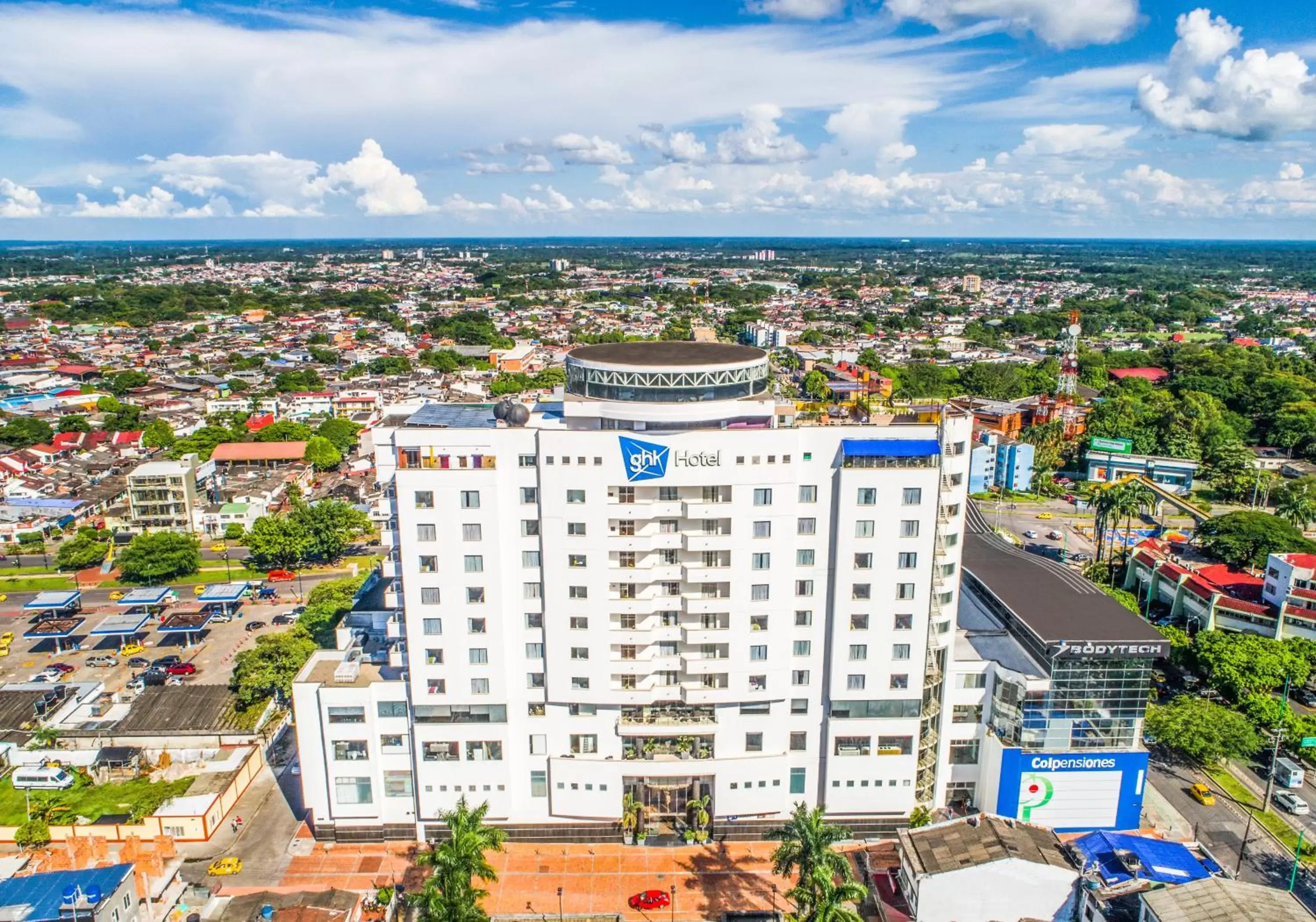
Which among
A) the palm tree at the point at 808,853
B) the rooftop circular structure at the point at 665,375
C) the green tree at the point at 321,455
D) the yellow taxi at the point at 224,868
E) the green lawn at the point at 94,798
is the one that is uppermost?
the rooftop circular structure at the point at 665,375

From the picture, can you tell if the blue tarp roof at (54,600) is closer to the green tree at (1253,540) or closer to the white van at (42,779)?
the white van at (42,779)

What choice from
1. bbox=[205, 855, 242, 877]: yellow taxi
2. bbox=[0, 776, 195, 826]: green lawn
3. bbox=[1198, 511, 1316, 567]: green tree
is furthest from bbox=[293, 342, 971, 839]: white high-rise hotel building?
bbox=[1198, 511, 1316, 567]: green tree

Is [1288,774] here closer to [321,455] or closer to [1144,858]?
[1144,858]

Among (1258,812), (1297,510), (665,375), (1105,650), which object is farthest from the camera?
(1297,510)

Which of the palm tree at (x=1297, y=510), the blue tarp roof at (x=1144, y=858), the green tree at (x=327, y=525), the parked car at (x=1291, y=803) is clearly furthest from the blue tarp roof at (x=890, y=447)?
the palm tree at (x=1297, y=510)

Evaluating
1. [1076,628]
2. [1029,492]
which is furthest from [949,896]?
[1029,492]

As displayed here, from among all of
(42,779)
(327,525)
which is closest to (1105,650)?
(42,779)
